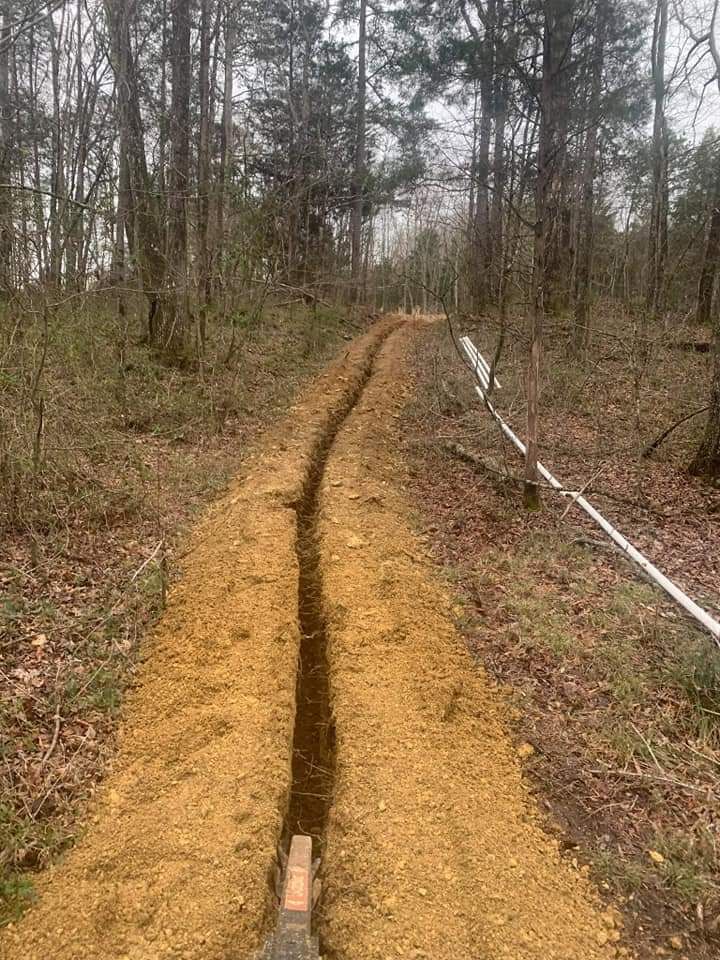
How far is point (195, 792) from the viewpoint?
144 inches

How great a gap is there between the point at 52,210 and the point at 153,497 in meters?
3.94

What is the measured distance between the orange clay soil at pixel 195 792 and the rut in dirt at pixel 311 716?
0.14 meters

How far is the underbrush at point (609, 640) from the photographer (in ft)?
10.9

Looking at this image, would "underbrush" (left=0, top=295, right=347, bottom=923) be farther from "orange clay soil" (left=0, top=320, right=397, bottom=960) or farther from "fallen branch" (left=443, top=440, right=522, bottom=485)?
"fallen branch" (left=443, top=440, right=522, bottom=485)

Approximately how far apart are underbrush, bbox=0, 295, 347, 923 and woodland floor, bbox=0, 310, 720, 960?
0.11 meters

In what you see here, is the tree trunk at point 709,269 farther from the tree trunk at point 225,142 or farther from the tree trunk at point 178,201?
the tree trunk at point 178,201

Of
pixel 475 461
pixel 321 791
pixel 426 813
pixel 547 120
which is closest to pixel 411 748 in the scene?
pixel 426 813

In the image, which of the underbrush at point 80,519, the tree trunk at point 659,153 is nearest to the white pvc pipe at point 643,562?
the underbrush at point 80,519

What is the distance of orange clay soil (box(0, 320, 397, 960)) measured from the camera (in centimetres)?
292

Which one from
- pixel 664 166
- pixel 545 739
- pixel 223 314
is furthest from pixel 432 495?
pixel 664 166

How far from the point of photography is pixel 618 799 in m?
3.67

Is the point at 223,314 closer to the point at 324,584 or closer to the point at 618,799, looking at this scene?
the point at 324,584

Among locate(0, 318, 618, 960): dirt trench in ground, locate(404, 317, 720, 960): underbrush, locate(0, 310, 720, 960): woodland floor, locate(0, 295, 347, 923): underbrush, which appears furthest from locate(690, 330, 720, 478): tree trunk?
locate(0, 295, 347, 923): underbrush

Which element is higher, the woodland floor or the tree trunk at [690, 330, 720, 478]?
the tree trunk at [690, 330, 720, 478]
